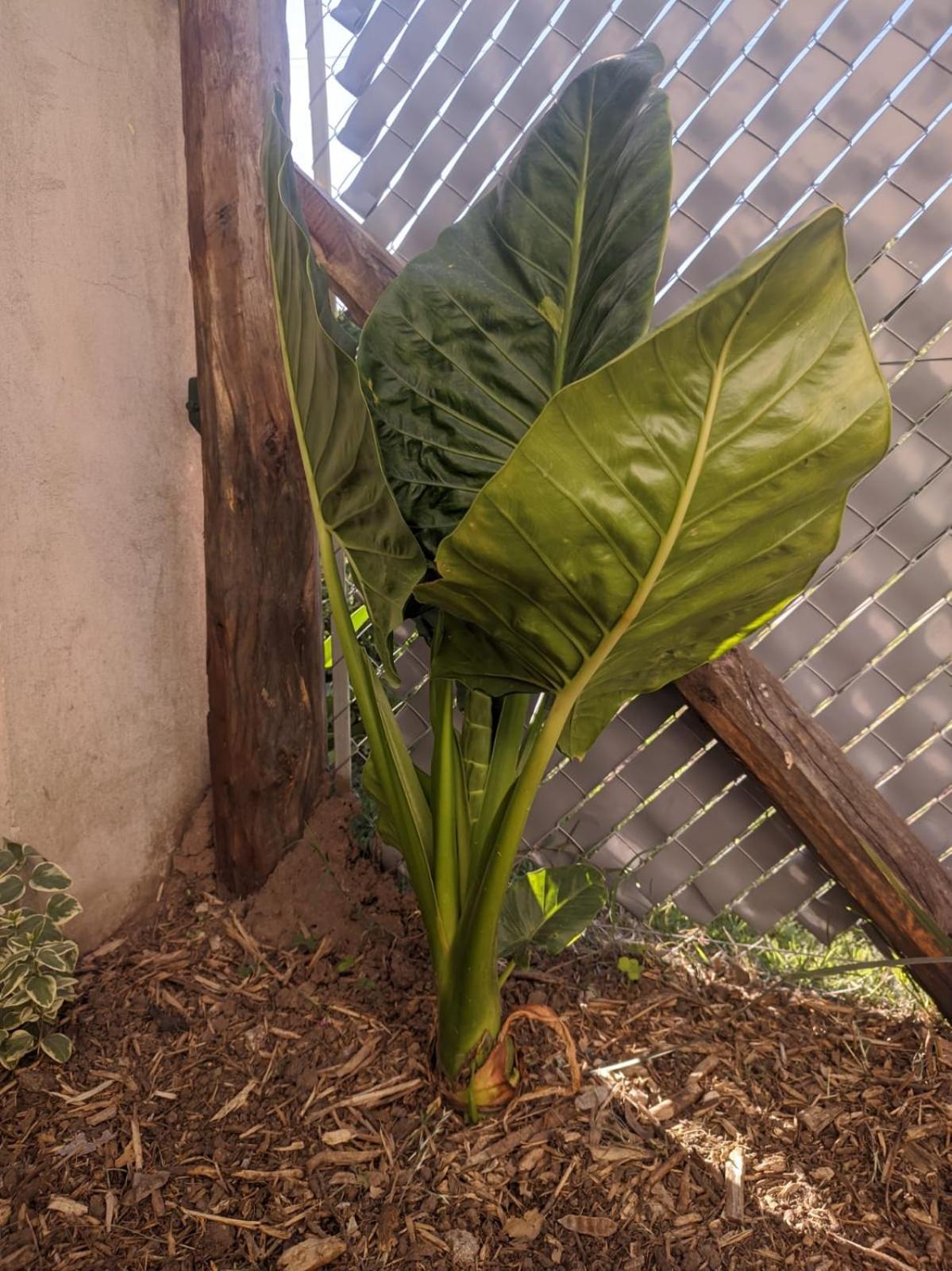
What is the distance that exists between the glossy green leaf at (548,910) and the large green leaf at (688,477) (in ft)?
1.70

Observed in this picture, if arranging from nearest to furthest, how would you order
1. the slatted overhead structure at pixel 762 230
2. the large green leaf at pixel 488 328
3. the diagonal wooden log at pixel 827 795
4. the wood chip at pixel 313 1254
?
the wood chip at pixel 313 1254 < the large green leaf at pixel 488 328 < the slatted overhead structure at pixel 762 230 < the diagonal wooden log at pixel 827 795

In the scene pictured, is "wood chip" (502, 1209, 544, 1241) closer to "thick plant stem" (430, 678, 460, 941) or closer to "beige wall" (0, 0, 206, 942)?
"thick plant stem" (430, 678, 460, 941)

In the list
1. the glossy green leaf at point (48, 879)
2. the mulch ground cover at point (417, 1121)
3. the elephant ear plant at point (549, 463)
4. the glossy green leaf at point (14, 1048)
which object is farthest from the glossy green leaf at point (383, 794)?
the glossy green leaf at point (14, 1048)

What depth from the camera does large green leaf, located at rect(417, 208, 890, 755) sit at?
69cm

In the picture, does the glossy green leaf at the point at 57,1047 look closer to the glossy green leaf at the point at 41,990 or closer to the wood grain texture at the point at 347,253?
the glossy green leaf at the point at 41,990

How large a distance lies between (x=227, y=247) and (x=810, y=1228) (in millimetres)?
1619

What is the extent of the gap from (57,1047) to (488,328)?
3.78ft

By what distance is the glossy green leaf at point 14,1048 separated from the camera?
4.16 feet

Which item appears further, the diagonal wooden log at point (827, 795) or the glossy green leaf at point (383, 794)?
the diagonal wooden log at point (827, 795)

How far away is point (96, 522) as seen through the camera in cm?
146

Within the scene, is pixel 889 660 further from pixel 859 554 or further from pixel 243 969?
pixel 243 969

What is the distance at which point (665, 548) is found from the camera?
2.69 feet


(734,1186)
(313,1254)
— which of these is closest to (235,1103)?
(313,1254)

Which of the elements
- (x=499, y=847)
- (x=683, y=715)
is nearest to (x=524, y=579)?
(x=499, y=847)
